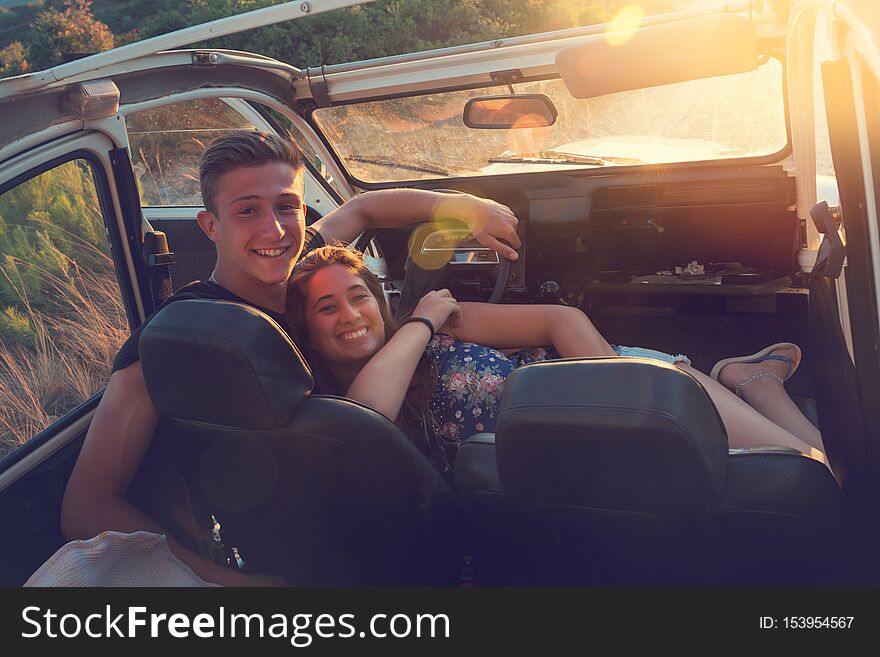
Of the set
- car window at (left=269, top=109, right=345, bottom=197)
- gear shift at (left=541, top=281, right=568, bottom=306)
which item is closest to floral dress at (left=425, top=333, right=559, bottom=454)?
gear shift at (left=541, top=281, right=568, bottom=306)

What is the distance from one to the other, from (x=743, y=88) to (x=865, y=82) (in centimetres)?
227

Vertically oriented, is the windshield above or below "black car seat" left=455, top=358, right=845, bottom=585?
above

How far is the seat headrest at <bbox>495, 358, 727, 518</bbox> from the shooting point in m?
1.22

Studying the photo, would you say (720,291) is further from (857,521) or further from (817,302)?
(857,521)

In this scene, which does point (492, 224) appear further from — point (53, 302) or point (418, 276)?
point (53, 302)

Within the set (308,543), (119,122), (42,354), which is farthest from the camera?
(119,122)

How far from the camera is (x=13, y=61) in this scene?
16094mm

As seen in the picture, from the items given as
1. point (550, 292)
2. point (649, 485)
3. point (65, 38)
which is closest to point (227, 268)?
point (649, 485)

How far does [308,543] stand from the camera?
1727mm

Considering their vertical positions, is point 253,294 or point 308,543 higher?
Result: point 253,294

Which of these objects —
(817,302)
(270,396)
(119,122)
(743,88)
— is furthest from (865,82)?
(743,88)

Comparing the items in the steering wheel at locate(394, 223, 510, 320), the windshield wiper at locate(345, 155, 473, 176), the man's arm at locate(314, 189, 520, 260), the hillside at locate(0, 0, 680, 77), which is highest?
the hillside at locate(0, 0, 680, 77)

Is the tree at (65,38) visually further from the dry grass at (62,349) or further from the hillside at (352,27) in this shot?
the dry grass at (62,349)

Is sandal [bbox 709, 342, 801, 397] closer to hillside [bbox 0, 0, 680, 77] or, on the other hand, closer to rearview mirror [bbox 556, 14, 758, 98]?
rearview mirror [bbox 556, 14, 758, 98]
